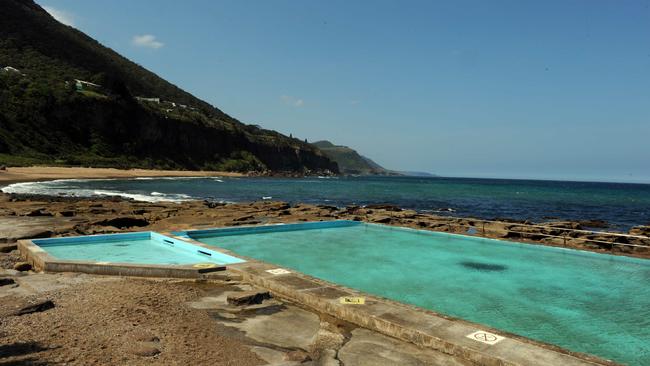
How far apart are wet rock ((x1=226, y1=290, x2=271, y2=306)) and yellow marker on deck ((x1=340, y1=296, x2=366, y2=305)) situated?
160 centimetres

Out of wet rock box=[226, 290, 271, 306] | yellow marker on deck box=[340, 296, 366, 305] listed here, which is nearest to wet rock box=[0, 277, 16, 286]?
wet rock box=[226, 290, 271, 306]

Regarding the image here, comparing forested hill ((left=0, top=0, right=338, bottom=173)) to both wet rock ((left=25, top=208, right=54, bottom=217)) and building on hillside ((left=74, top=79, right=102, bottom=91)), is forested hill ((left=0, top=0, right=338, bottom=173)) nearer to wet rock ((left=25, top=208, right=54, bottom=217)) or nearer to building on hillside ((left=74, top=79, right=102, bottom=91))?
building on hillside ((left=74, top=79, right=102, bottom=91))

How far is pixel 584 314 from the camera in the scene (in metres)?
10.8

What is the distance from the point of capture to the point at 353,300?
8.30m

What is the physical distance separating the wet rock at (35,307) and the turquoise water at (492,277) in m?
7.52

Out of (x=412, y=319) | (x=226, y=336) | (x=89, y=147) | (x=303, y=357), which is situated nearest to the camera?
(x=303, y=357)

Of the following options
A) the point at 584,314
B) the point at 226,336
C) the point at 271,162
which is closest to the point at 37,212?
the point at 226,336

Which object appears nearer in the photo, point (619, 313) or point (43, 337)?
point (43, 337)

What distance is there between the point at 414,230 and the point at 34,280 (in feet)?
56.3

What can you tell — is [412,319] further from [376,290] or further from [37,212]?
[37,212]

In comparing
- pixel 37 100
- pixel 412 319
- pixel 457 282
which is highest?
pixel 37 100

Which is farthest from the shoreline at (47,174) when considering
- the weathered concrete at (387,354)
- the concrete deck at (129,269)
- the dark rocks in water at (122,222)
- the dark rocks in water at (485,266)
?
the weathered concrete at (387,354)

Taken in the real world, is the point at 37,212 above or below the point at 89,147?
below

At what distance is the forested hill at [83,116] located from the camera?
87312 millimetres
